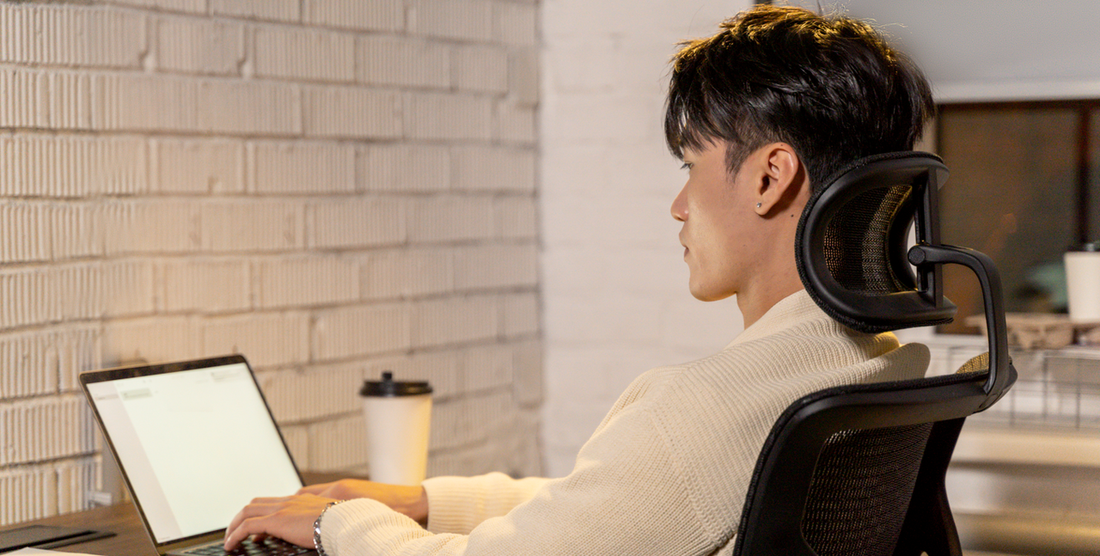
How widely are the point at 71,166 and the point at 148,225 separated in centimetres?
13

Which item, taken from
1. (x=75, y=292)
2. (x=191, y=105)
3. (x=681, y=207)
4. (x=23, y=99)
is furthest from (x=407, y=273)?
(x=681, y=207)

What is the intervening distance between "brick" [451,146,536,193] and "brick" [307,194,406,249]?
0.17m

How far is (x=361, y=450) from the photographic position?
5.73 feet

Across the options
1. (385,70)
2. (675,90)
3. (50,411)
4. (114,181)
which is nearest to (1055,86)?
(675,90)

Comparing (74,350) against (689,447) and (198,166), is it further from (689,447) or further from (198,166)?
(689,447)

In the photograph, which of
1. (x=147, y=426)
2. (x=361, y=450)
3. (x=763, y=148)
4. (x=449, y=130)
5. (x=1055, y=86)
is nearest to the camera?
(x=763, y=148)

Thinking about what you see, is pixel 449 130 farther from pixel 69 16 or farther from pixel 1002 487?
pixel 1002 487

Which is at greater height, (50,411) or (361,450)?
(50,411)

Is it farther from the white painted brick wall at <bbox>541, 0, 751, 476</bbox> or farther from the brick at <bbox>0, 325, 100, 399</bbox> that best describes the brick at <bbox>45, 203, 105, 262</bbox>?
the white painted brick wall at <bbox>541, 0, 751, 476</bbox>

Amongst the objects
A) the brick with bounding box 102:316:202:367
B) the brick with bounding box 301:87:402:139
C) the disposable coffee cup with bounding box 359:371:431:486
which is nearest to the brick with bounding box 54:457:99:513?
the brick with bounding box 102:316:202:367

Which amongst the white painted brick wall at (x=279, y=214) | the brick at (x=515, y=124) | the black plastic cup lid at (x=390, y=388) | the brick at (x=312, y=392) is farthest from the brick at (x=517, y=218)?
the black plastic cup lid at (x=390, y=388)

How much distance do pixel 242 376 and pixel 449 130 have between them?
0.67 m

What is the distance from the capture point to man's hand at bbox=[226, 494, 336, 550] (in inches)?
44.0

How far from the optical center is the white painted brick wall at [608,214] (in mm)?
1983
